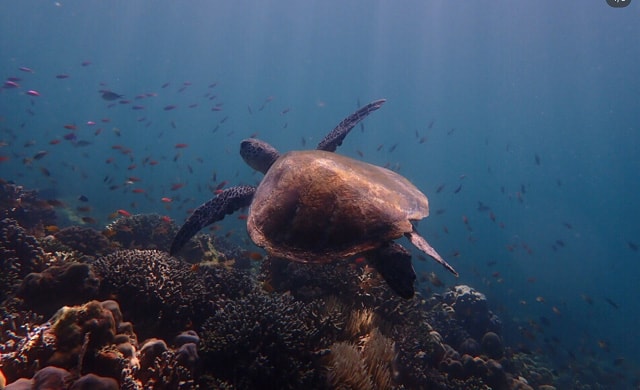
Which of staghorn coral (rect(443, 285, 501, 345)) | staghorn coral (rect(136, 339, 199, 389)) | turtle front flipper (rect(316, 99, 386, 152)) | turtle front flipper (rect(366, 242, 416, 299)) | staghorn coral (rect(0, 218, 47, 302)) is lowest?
staghorn coral (rect(443, 285, 501, 345))

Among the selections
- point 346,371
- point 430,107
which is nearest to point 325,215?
point 346,371

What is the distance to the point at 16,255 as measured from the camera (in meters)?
6.95

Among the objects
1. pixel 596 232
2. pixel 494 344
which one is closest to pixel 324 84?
pixel 596 232

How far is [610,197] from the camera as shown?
430 feet

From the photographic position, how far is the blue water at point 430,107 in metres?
47.0

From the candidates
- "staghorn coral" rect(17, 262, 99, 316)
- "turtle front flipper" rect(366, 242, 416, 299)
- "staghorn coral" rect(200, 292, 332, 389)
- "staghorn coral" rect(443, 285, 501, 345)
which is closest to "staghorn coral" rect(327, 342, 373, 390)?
"staghorn coral" rect(200, 292, 332, 389)

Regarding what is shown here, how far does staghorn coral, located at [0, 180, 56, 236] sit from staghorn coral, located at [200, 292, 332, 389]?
31.3ft

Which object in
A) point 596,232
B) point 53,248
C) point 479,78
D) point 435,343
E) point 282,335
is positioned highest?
point 479,78

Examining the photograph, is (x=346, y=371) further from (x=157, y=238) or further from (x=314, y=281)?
(x=157, y=238)

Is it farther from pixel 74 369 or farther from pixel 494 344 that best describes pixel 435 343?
pixel 74 369

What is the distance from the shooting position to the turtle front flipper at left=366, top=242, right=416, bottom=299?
4.27 metres

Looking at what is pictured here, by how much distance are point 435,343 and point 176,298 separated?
6.54m

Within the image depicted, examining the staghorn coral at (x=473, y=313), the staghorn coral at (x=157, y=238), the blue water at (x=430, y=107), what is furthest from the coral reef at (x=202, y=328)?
the blue water at (x=430, y=107)

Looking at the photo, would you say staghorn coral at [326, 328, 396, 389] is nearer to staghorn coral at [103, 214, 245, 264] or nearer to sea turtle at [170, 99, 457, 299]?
sea turtle at [170, 99, 457, 299]
